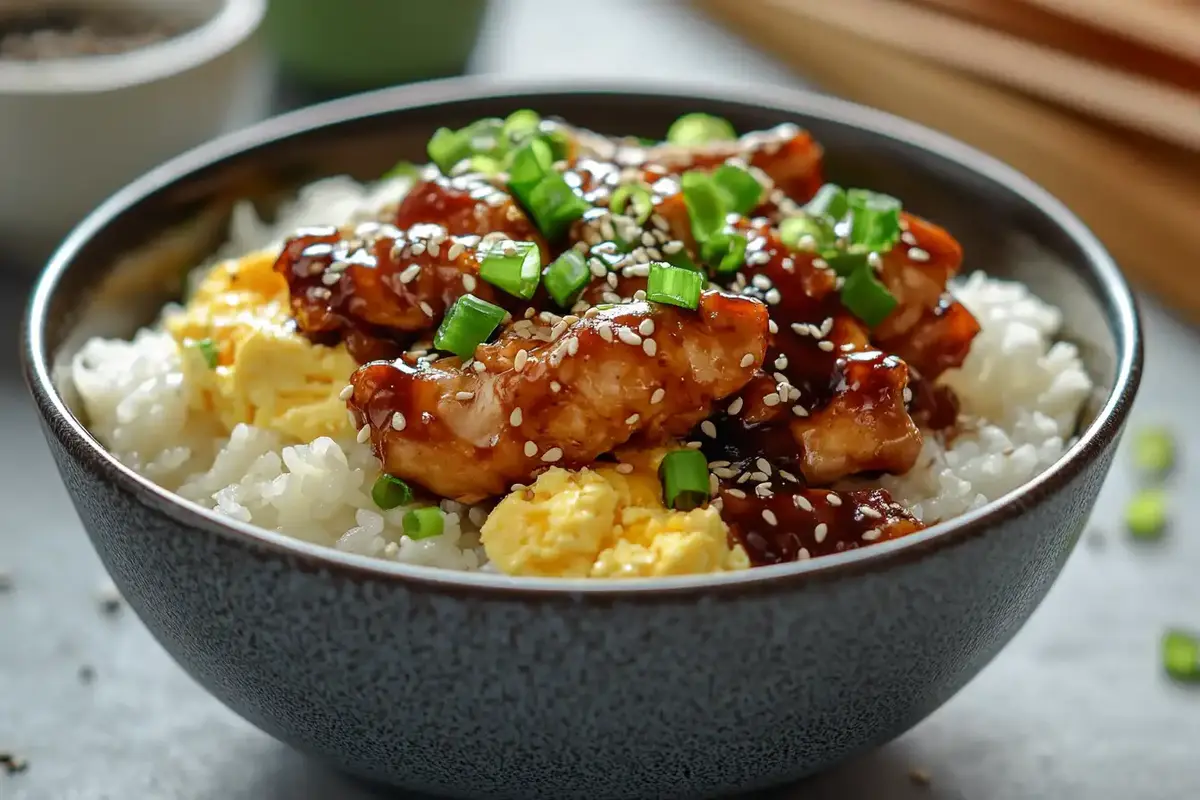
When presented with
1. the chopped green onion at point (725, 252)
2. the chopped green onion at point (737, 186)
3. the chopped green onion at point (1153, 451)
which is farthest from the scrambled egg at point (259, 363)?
the chopped green onion at point (1153, 451)

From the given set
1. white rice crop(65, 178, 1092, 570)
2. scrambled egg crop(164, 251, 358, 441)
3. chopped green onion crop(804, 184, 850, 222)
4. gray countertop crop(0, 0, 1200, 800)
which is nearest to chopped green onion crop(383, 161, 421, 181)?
white rice crop(65, 178, 1092, 570)

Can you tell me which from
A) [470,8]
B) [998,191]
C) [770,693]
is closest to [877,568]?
[770,693]

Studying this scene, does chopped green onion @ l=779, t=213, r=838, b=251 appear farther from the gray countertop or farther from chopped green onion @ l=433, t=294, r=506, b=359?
the gray countertop

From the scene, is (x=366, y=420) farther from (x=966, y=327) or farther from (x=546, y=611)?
(x=966, y=327)

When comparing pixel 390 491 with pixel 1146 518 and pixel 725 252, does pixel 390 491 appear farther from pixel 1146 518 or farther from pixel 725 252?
pixel 1146 518

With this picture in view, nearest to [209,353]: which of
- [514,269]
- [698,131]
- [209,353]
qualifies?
[209,353]

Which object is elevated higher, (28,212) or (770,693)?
(770,693)
